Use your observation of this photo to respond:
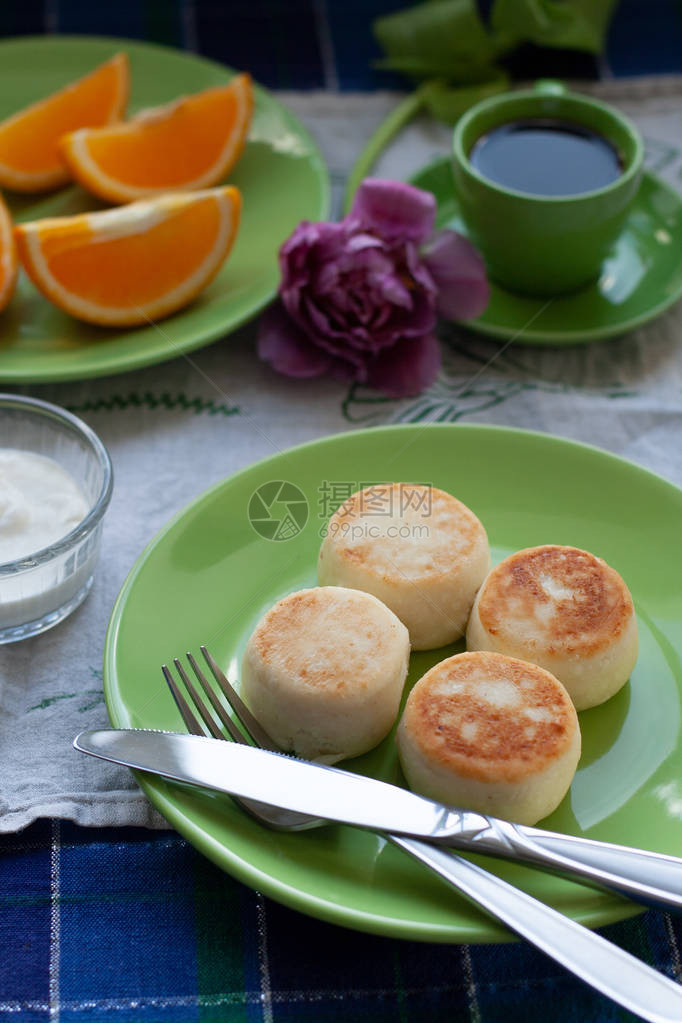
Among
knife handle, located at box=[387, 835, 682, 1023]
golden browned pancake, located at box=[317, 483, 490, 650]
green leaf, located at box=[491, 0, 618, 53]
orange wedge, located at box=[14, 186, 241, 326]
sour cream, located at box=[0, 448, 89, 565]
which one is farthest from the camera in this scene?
green leaf, located at box=[491, 0, 618, 53]

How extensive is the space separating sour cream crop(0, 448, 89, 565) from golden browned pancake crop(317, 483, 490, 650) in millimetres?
407

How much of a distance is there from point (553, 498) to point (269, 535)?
1.48 feet

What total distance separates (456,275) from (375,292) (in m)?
0.17

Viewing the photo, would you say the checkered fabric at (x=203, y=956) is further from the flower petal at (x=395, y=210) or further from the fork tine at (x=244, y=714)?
the flower petal at (x=395, y=210)

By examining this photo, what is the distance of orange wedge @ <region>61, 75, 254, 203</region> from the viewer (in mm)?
2182

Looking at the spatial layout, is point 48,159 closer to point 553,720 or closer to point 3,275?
point 3,275

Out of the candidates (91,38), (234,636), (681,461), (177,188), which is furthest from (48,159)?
(681,461)

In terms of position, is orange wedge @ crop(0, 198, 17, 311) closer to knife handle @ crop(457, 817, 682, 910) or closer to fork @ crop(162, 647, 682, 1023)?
fork @ crop(162, 647, 682, 1023)

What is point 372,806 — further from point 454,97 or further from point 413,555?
point 454,97

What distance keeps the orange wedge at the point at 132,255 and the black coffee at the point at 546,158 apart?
52cm

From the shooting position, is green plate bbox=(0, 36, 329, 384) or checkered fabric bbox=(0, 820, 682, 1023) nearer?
checkered fabric bbox=(0, 820, 682, 1023)

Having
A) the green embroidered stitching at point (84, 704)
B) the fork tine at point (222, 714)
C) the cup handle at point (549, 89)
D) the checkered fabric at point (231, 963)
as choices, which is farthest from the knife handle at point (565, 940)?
the cup handle at point (549, 89)

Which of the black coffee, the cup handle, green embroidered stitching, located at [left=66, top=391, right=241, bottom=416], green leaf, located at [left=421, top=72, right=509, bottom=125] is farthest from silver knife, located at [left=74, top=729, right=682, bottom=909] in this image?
green leaf, located at [left=421, top=72, right=509, bottom=125]

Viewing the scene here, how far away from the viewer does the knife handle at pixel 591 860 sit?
1.04 m
